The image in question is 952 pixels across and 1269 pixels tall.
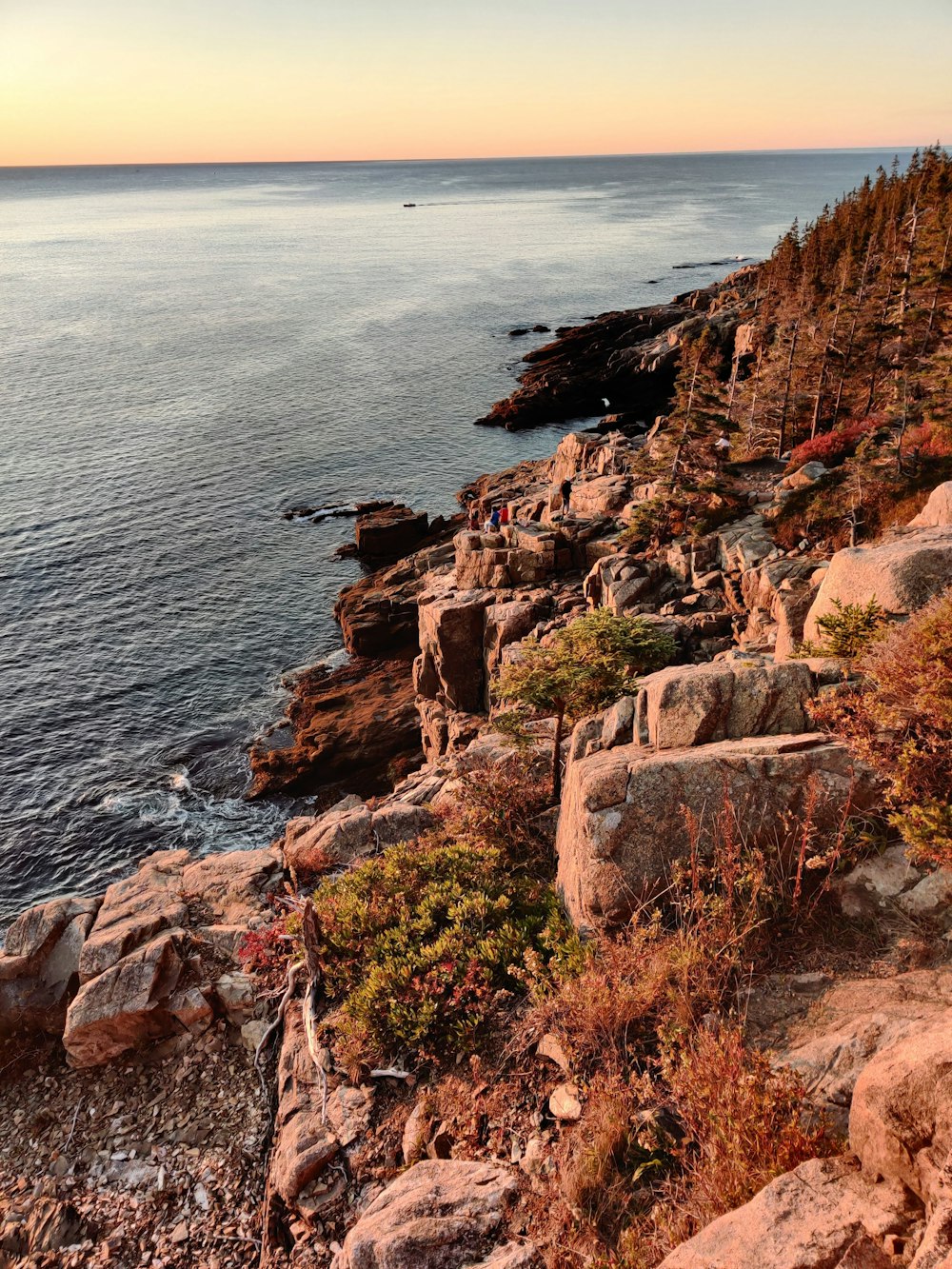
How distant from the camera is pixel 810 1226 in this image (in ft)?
16.7

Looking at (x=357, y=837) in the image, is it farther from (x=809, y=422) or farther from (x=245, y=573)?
(x=809, y=422)

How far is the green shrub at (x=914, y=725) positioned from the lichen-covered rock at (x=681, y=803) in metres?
0.45

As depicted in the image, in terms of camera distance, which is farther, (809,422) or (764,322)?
(764,322)

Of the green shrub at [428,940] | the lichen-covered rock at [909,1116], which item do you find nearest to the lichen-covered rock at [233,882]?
the green shrub at [428,940]


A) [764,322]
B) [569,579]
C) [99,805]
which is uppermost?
[764,322]

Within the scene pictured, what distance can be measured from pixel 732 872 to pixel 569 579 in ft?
87.7

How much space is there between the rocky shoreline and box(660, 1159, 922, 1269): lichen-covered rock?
0.02m

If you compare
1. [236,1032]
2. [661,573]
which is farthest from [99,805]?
[661,573]

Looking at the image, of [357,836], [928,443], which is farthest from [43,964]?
[928,443]

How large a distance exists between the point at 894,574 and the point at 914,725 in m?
3.92

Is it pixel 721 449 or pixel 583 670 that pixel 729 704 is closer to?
pixel 583 670

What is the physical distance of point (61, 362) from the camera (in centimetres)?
8888

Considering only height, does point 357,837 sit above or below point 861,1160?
below

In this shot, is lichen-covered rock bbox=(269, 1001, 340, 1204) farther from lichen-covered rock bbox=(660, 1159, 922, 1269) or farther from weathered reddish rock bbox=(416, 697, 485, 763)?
weathered reddish rock bbox=(416, 697, 485, 763)
